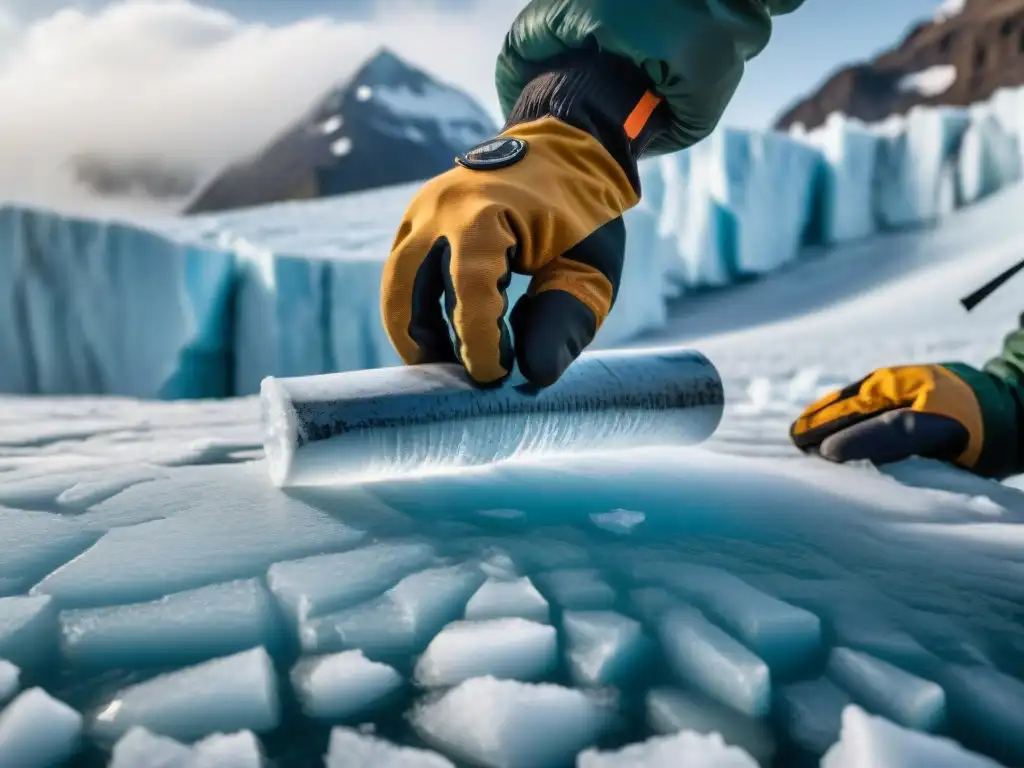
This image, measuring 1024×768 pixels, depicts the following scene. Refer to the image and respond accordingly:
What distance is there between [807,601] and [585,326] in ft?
1.17

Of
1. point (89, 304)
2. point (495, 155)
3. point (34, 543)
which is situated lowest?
point (89, 304)

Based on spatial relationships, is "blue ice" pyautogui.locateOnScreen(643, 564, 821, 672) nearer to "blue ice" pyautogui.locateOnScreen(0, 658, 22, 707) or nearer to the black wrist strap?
"blue ice" pyautogui.locateOnScreen(0, 658, 22, 707)

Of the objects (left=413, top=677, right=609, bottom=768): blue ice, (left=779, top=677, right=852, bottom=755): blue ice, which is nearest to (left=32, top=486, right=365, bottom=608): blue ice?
(left=413, top=677, right=609, bottom=768): blue ice

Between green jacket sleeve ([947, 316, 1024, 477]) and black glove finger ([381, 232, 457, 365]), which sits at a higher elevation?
black glove finger ([381, 232, 457, 365])

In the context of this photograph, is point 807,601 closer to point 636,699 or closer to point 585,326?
point 636,699

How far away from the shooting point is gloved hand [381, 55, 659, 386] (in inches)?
28.4

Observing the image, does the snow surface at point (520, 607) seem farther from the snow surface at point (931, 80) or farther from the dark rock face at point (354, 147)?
the snow surface at point (931, 80)

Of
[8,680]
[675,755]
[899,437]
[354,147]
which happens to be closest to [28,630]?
[8,680]

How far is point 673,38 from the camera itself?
0.89 meters

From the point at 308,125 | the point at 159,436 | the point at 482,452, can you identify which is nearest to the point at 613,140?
the point at 482,452

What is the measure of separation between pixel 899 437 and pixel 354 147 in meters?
11.2

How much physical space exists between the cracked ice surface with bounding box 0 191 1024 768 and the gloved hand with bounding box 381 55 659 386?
0.52 feet

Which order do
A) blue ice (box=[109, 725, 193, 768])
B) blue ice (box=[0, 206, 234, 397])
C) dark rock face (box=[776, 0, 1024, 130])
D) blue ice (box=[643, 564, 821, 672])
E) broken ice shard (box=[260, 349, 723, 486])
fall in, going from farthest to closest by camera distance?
dark rock face (box=[776, 0, 1024, 130]) < blue ice (box=[0, 206, 234, 397]) < broken ice shard (box=[260, 349, 723, 486]) < blue ice (box=[643, 564, 821, 672]) < blue ice (box=[109, 725, 193, 768])

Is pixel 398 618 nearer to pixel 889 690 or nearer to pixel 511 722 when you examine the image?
pixel 511 722
